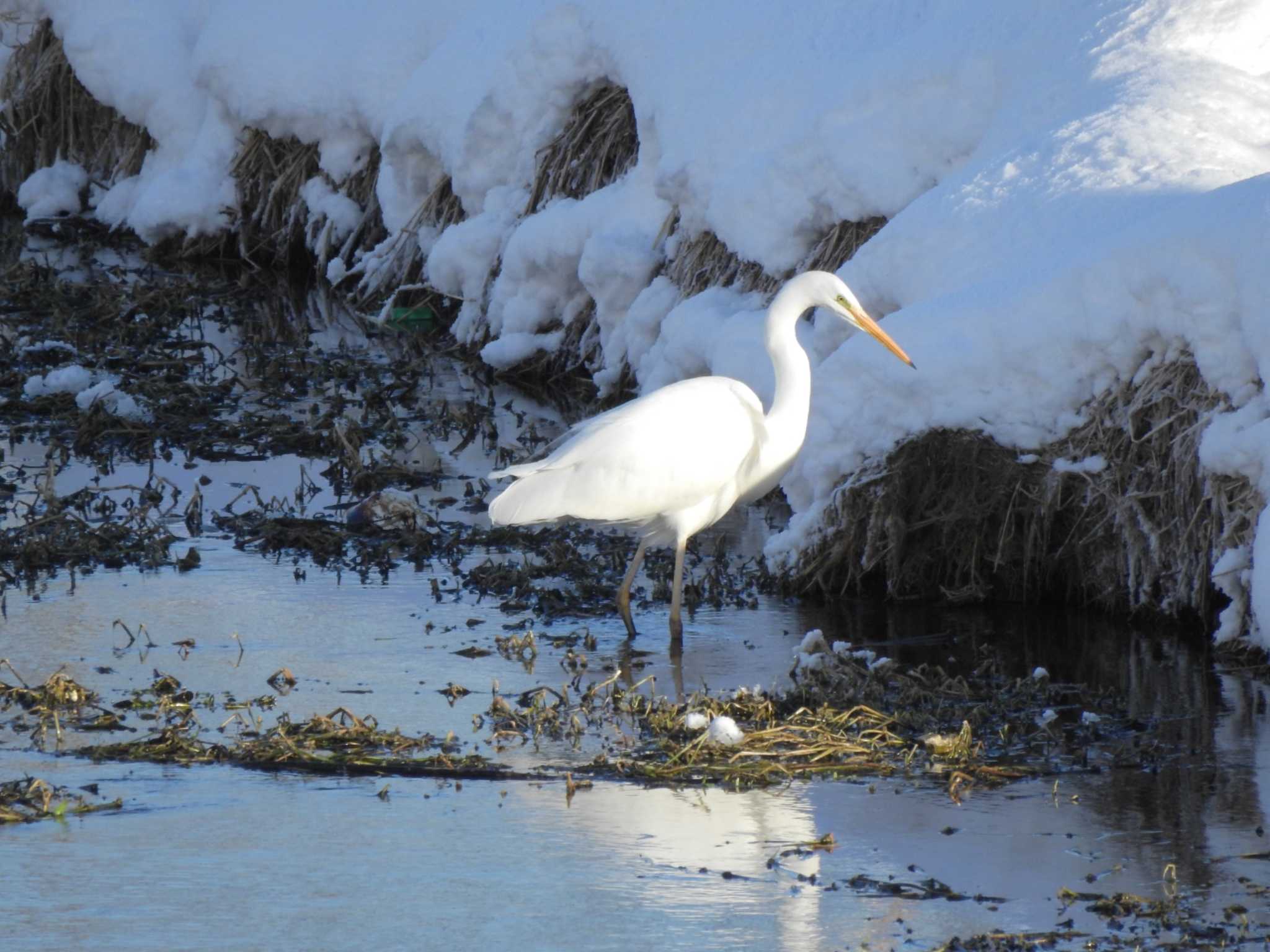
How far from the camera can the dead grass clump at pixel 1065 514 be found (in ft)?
22.8

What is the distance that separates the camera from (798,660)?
6438 millimetres

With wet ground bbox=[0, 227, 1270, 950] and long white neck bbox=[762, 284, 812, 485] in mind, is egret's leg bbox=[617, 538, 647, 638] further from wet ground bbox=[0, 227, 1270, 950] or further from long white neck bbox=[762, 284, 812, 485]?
long white neck bbox=[762, 284, 812, 485]

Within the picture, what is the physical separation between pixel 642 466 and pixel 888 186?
259 centimetres

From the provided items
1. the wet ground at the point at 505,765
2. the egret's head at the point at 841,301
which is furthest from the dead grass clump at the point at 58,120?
the egret's head at the point at 841,301

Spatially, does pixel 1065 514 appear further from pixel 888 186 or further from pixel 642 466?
pixel 888 186

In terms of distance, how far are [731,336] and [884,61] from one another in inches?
66.4

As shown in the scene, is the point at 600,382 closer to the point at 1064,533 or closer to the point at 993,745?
the point at 1064,533

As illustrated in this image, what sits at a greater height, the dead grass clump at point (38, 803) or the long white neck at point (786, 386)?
the long white neck at point (786, 386)

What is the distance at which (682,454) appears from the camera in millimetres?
7199

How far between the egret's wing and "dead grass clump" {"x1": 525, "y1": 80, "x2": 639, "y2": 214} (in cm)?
479

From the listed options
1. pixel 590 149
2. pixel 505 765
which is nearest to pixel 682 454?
pixel 505 765

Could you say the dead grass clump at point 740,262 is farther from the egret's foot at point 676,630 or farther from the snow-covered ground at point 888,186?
the egret's foot at point 676,630

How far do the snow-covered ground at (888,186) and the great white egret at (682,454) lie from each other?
29 cm

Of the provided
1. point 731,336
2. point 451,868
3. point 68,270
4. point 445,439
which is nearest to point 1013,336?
point 731,336
